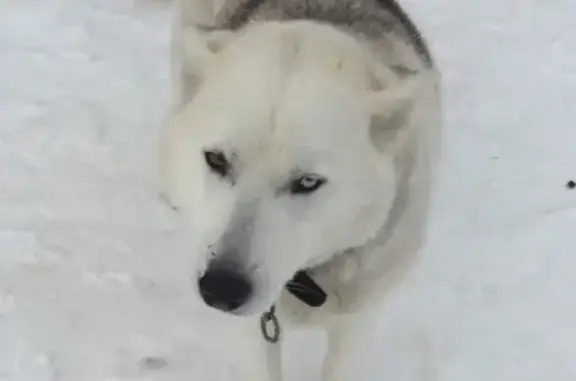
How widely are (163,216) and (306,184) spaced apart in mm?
1080

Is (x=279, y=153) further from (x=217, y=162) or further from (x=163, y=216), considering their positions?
(x=163, y=216)

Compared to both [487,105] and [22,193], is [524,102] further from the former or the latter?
[22,193]

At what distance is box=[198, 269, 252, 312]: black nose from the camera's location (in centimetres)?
161

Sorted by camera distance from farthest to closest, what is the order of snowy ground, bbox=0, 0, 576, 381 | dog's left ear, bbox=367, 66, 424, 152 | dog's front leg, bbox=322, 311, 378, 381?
snowy ground, bbox=0, 0, 576, 381
dog's front leg, bbox=322, 311, 378, 381
dog's left ear, bbox=367, 66, 424, 152

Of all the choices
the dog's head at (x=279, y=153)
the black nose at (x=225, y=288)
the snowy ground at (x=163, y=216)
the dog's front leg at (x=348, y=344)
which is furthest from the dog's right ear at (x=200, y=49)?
the snowy ground at (x=163, y=216)

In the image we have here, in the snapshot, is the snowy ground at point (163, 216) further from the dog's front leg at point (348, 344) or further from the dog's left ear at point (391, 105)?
the dog's left ear at point (391, 105)

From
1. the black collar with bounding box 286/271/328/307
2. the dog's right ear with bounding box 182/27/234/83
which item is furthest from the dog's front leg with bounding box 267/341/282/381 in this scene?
the dog's right ear with bounding box 182/27/234/83

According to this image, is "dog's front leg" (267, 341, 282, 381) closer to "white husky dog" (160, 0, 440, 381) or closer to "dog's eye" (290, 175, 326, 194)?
"white husky dog" (160, 0, 440, 381)

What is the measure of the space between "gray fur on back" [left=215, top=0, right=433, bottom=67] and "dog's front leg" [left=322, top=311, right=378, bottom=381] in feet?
1.99

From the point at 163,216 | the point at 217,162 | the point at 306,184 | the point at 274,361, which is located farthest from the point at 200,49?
the point at 163,216

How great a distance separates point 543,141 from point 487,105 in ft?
0.79

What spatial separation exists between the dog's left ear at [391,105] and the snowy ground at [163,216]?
2.60 feet

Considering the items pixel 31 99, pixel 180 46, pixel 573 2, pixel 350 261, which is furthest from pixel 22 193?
pixel 573 2

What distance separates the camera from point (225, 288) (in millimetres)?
1622
